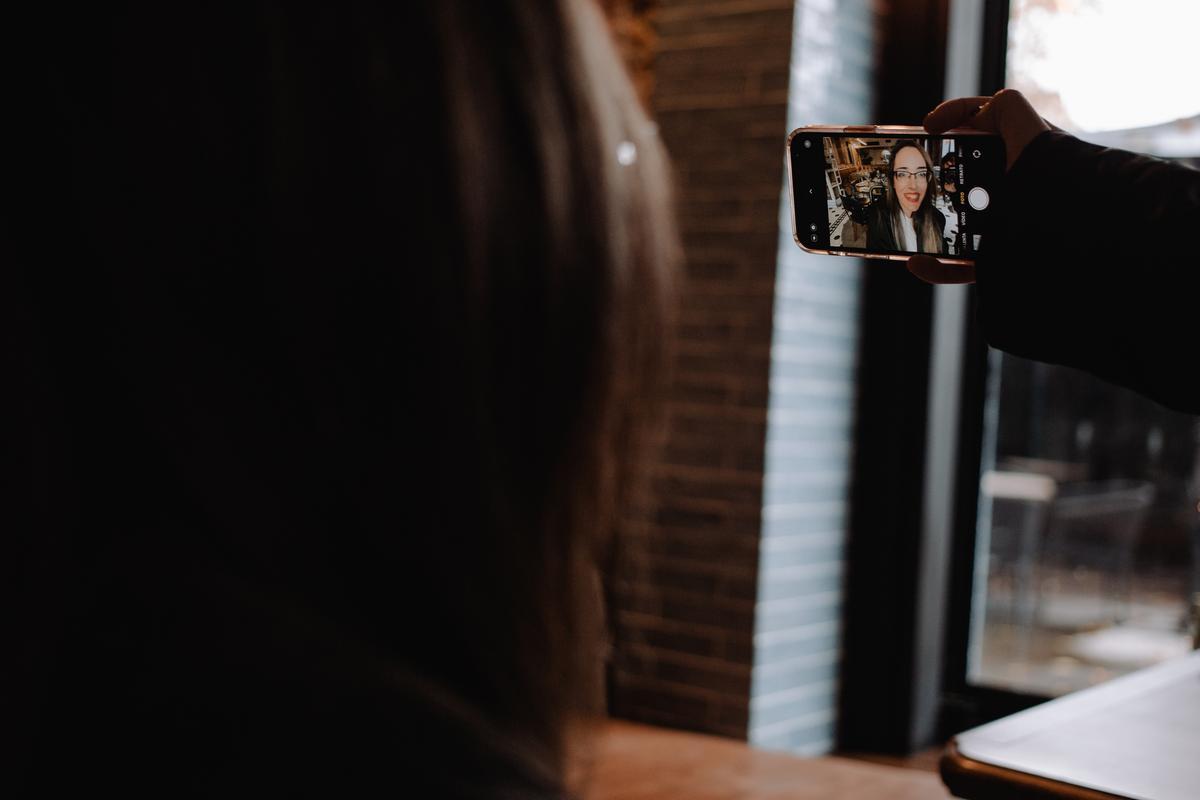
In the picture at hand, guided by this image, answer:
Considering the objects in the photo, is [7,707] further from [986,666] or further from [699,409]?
[986,666]

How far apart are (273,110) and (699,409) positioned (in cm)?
306

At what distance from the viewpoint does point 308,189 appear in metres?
0.37

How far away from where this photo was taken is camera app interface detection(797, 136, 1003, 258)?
102 centimetres

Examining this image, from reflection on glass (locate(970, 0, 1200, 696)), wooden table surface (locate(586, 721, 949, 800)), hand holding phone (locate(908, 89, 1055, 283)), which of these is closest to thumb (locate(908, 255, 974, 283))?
hand holding phone (locate(908, 89, 1055, 283))

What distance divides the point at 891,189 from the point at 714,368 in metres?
2.27

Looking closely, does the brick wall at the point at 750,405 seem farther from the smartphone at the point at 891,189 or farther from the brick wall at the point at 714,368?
the smartphone at the point at 891,189

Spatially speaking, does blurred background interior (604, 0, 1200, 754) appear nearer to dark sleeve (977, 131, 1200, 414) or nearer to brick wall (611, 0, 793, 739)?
brick wall (611, 0, 793, 739)

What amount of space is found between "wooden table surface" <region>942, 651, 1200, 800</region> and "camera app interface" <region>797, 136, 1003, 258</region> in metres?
0.45

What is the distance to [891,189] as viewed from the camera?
43.9 inches

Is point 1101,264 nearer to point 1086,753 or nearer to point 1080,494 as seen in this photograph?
point 1086,753

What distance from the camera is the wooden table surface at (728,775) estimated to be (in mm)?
2961

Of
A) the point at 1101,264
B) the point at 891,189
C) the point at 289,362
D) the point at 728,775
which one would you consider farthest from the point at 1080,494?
the point at 289,362

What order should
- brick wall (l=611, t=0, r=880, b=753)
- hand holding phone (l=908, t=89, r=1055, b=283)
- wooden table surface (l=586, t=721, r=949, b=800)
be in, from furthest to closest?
brick wall (l=611, t=0, r=880, b=753) → wooden table surface (l=586, t=721, r=949, b=800) → hand holding phone (l=908, t=89, r=1055, b=283)

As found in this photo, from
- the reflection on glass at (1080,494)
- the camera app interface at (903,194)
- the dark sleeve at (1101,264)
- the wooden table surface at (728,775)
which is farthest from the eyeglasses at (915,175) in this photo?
the reflection on glass at (1080,494)
